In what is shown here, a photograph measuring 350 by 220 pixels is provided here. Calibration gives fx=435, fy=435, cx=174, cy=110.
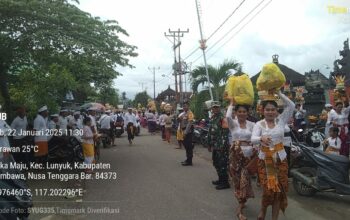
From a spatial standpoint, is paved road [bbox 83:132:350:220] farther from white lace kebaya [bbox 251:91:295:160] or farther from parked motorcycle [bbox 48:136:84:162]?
white lace kebaya [bbox 251:91:295:160]

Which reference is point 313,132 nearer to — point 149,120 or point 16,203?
point 16,203

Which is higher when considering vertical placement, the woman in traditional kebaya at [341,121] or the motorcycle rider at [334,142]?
the woman in traditional kebaya at [341,121]

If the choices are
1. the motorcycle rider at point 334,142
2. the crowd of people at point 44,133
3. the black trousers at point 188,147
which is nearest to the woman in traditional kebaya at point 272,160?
the motorcycle rider at point 334,142

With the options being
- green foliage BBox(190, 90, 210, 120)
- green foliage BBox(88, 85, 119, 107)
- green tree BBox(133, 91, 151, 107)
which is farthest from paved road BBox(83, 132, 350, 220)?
green tree BBox(133, 91, 151, 107)

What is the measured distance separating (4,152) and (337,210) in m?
5.33

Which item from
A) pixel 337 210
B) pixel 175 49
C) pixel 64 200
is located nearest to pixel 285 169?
pixel 337 210

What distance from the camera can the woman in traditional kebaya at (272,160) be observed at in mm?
5805

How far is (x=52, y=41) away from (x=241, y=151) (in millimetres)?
6487

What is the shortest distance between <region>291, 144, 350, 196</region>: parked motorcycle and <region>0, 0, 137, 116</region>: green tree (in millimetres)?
6284

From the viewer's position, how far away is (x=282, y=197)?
5.88m

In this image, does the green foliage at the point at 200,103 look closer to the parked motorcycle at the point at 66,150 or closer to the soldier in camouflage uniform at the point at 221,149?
the parked motorcycle at the point at 66,150

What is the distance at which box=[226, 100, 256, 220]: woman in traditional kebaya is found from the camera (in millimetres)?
6621

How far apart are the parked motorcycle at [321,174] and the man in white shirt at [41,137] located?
206 inches

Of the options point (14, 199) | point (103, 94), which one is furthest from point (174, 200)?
point (103, 94)
